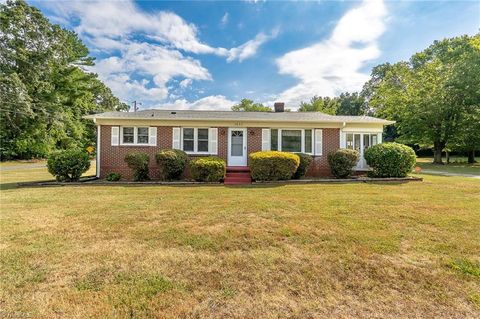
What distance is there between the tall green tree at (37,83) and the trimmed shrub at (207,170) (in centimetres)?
2390

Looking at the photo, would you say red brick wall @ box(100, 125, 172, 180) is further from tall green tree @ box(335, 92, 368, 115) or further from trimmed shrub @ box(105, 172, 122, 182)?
tall green tree @ box(335, 92, 368, 115)

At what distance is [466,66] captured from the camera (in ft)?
73.2

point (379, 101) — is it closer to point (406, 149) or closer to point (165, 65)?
point (406, 149)

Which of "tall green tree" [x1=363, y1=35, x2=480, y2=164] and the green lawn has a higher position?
"tall green tree" [x1=363, y1=35, x2=480, y2=164]

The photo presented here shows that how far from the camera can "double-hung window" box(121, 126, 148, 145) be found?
12.7 meters

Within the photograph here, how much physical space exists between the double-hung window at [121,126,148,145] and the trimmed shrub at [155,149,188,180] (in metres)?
2.18

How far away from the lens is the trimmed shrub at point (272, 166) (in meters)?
10.8

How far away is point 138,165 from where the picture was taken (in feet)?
36.3

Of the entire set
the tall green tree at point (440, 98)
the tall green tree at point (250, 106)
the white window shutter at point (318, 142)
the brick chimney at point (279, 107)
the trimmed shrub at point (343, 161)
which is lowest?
the trimmed shrub at point (343, 161)

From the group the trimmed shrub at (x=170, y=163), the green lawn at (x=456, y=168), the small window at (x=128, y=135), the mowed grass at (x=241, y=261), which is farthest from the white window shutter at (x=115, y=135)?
the green lawn at (x=456, y=168)

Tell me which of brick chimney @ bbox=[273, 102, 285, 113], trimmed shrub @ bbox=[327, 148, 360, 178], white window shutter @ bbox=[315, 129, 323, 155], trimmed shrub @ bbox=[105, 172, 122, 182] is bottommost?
trimmed shrub @ bbox=[105, 172, 122, 182]

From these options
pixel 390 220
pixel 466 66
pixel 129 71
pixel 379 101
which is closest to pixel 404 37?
pixel 390 220

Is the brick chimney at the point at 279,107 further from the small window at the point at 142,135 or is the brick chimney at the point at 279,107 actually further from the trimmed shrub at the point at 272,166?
the small window at the point at 142,135

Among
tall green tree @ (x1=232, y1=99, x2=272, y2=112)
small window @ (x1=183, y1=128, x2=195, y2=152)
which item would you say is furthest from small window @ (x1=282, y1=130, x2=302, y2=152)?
tall green tree @ (x1=232, y1=99, x2=272, y2=112)
